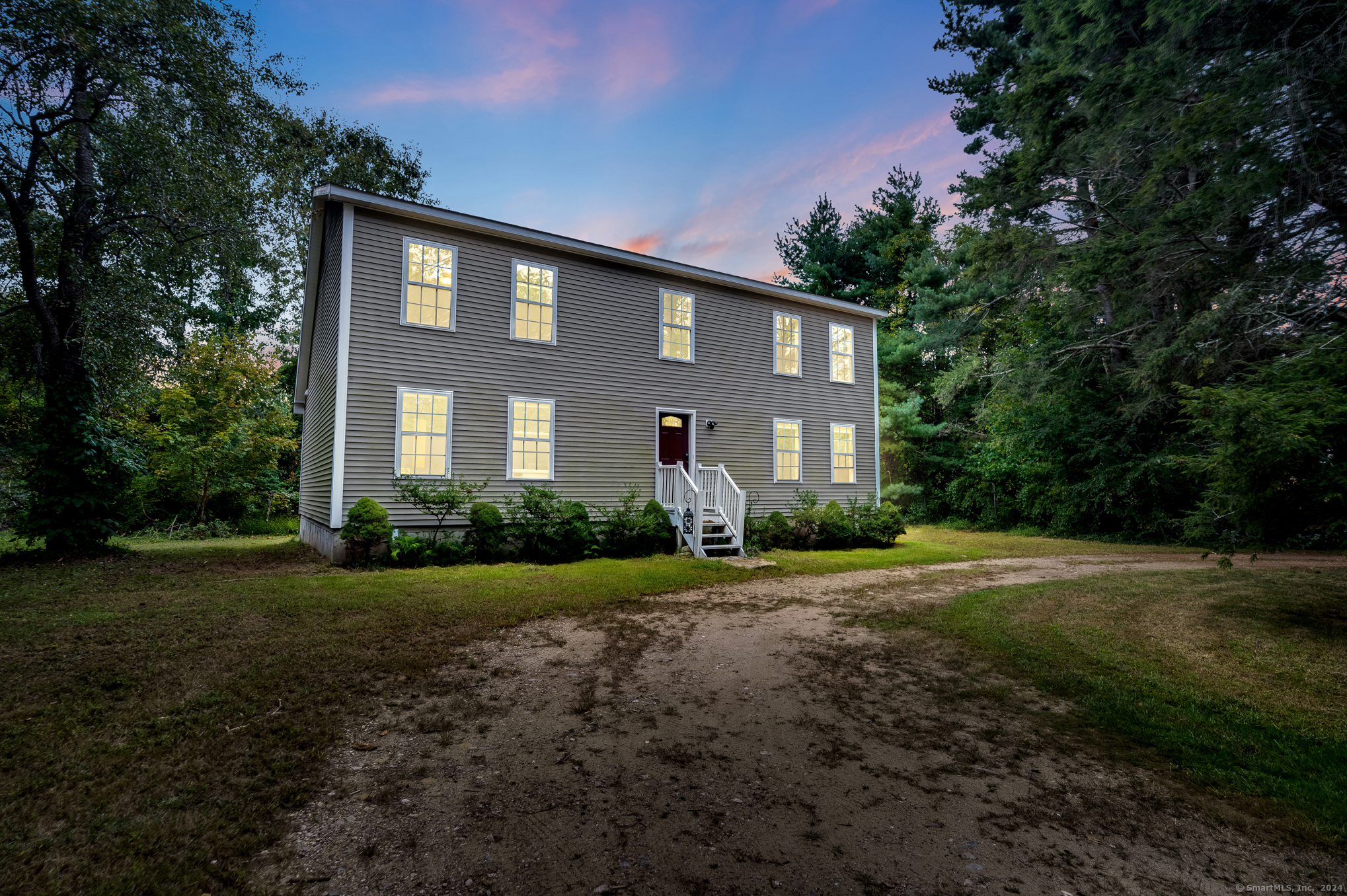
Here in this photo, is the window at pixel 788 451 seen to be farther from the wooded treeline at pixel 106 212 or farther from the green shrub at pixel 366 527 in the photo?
the wooded treeline at pixel 106 212

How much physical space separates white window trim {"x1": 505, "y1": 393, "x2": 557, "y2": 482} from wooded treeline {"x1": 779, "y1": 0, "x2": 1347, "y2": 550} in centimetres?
927

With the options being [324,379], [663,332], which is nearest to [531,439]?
[663,332]

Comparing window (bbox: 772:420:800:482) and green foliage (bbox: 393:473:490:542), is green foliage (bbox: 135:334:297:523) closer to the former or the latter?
green foliage (bbox: 393:473:490:542)

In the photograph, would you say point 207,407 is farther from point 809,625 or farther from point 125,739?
point 809,625

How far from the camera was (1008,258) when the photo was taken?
532 inches

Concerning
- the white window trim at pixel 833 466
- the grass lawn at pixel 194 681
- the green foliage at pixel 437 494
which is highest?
the white window trim at pixel 833 466

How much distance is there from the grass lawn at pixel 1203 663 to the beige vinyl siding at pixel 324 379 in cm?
993

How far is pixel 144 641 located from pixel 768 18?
1519cm

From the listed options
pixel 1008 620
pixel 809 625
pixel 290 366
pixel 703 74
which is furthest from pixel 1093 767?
pixel 290 366

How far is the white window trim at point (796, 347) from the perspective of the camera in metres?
14.0

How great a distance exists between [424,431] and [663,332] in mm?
5537

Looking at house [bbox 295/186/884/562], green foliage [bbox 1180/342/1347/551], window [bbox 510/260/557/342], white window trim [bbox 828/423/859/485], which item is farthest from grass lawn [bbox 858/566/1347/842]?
window [bbox 510/260/557/342]

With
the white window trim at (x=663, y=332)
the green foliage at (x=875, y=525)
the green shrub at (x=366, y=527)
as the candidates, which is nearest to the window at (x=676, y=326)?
the white window trim at (x=663, y=332)

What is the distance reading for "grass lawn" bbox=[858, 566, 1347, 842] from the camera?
301 cm
